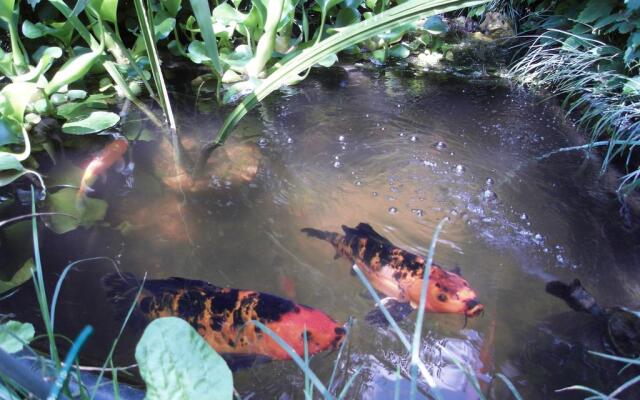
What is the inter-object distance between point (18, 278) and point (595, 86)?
10.4 ft

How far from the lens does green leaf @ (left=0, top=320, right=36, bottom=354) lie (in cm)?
85

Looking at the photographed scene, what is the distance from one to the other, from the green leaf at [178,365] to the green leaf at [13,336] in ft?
0.93

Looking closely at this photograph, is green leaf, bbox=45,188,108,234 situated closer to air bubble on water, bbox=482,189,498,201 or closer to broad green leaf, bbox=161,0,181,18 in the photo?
broad green leaf, bbox=161,0,181,18

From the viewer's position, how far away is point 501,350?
4.49 feet

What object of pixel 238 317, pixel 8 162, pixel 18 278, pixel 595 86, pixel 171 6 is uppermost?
pixel 171 6

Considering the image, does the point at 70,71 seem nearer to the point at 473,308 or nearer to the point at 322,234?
the point at 322,234

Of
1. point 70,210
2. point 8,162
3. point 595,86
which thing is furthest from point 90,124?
point 595,86

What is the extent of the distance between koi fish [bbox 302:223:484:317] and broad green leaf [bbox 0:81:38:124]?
1.61 meters

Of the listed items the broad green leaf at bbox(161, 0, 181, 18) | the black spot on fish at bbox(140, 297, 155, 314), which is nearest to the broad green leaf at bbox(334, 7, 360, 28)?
the broad green leaf at bbox(161, 0, 181, 18)

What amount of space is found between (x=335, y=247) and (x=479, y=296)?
1.71ft

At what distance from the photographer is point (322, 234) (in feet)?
5.64

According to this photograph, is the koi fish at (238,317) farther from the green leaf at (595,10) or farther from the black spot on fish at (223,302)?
the green leaf at (595,10)

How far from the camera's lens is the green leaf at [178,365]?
0.71 m

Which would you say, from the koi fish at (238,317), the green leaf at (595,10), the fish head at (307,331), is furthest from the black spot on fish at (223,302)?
the green leaf at (595,10)
